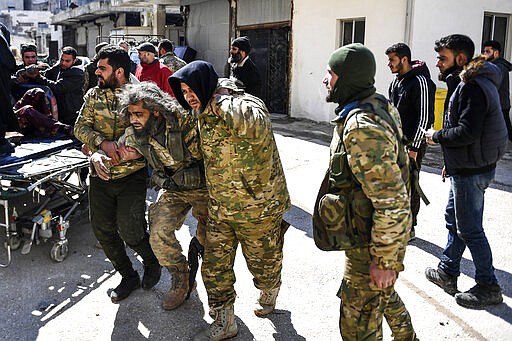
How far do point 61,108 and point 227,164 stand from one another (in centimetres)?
415

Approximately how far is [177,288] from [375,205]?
1840 mm

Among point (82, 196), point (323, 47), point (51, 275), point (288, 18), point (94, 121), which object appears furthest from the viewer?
point (288, 18)

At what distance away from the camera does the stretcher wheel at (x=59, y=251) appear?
427cm

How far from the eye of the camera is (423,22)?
9.72 m

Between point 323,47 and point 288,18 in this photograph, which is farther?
point 288,18

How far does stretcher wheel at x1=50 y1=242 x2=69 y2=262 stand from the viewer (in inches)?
168

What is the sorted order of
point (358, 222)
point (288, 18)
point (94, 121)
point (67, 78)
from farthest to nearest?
point (288, 18) < point (67, 78) < point (94, 121) < point (358, 222)

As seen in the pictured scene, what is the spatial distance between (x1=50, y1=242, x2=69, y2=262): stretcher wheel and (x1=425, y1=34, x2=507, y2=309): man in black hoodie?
318cm

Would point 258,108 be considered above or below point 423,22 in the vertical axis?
below

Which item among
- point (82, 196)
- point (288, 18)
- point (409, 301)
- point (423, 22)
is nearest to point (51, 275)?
point (82, 196)

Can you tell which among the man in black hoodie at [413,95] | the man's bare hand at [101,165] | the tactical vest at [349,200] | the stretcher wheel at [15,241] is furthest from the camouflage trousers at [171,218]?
the man in black hoodie at [413,95]

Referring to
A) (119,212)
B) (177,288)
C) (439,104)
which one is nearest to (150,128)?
(119,212)

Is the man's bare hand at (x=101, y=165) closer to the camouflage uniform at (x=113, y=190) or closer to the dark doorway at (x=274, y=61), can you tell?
the camouflage uniform at (x=113, y=190)

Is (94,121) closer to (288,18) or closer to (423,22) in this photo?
(423,22)
